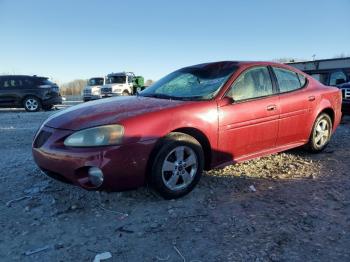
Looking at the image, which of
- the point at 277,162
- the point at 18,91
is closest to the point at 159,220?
the point at 277,162

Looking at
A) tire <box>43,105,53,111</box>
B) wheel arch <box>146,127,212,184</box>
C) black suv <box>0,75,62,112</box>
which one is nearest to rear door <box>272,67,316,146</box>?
wheel arch <box>146,127,212,184</box>

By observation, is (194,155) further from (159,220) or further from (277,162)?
(277,162)

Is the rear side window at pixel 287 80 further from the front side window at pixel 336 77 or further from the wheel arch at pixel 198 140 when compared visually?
the front side window at pixel 336 77

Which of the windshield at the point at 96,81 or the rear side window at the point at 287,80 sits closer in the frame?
the rear side window at the point at 287,80

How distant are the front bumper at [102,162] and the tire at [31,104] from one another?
1280 cm

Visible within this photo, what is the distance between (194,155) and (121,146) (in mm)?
866

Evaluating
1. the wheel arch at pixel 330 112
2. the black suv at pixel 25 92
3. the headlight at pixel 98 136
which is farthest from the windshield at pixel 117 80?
the headlight at pixel 98 136

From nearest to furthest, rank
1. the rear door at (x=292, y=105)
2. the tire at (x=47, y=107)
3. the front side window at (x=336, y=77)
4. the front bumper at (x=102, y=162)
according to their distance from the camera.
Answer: the front bumper at (x=102, y=162)
the rear door at (x=292, y=105)
the front side window at (x=336, y=77)
the tire at (x=47, y=107)

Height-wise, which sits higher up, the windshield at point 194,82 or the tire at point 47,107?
the windshield at point 194,82

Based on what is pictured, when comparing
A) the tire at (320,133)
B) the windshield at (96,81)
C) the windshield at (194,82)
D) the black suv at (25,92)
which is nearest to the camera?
the windshield at (194,82)

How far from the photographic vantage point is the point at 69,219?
11.4 feet

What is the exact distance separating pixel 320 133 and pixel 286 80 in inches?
44.3

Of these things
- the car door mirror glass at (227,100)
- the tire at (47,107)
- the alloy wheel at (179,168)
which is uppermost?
the car door mirror glass at (227,100)

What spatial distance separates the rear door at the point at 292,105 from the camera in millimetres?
4906
